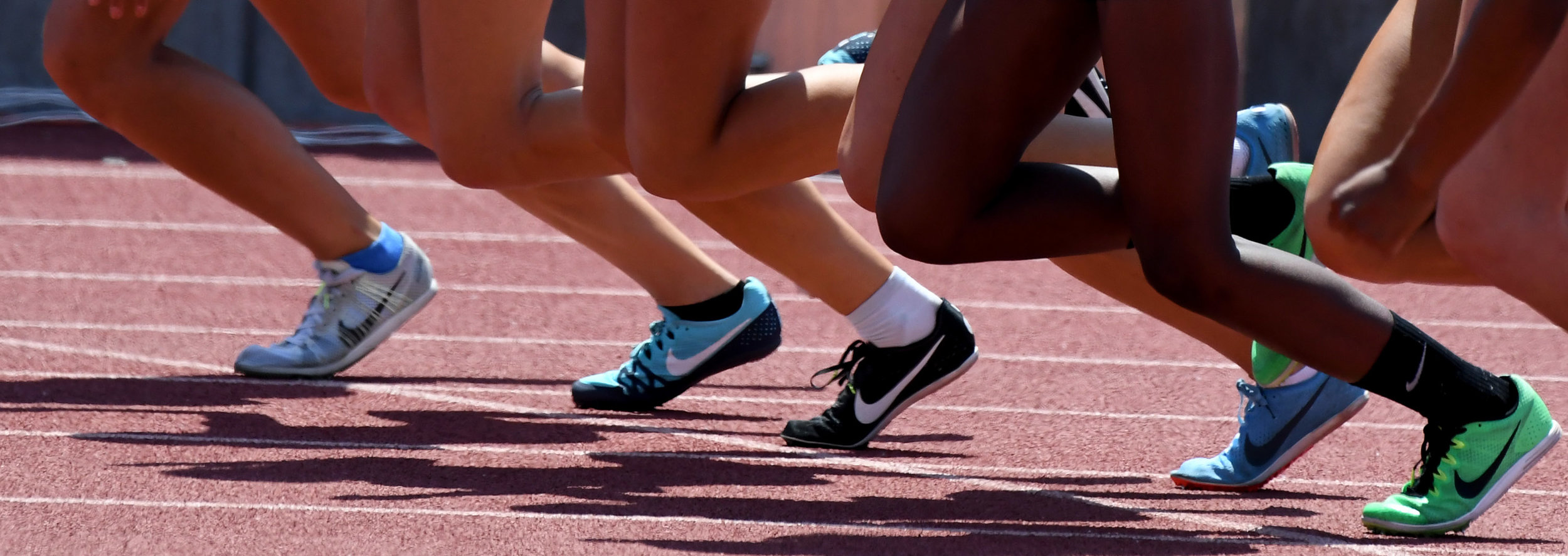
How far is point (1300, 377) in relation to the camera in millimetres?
2971

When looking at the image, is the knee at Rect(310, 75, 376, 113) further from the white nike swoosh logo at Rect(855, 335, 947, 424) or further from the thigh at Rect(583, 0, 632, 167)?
the white nike swoosh logo at Rect(855, 335, 947, 424)

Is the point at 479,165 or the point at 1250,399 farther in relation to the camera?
the point at 479,165

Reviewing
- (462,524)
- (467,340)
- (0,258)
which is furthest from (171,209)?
(462,524)

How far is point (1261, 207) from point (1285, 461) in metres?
0.42

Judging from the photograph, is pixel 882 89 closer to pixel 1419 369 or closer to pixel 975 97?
pixel 975 97

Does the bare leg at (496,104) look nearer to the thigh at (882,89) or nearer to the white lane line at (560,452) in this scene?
the white lane line at (560,452)

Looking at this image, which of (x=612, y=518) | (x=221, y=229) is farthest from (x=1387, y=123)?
(x=221, y=229)

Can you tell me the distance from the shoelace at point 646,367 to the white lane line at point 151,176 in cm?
464

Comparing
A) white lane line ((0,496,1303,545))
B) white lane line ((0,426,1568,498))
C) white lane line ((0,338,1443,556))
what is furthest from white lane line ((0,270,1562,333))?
white lane line ((0,496,1303,545))

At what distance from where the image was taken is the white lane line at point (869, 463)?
2.61 meters

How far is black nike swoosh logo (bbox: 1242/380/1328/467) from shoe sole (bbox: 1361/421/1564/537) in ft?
1.05

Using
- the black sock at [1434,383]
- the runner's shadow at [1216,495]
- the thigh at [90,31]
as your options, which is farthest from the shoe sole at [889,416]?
the thigh at [90,31]

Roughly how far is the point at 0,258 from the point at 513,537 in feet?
13.1

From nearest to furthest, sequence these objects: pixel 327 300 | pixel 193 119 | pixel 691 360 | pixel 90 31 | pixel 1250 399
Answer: pixel 1250 399, pixel 691 360, pixel 90 31, pixel 193 119, pixel 327 300
